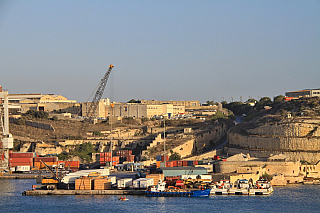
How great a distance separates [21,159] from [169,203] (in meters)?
31.8

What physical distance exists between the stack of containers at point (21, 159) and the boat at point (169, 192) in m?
26.7

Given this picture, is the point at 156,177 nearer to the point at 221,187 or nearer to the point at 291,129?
the point at 221,187

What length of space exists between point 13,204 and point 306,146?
34.4 m

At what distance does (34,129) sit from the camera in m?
91.4

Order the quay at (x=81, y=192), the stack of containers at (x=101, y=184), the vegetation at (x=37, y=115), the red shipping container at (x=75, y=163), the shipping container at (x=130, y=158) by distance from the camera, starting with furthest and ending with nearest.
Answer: the vegetation at (x=37, y=115)
the shipping container at (x=130, y=158)
the red shipping container at (x=75, y=163)
the stack of containers at (x=101, y=184)
the quay at (x=81, y=192)

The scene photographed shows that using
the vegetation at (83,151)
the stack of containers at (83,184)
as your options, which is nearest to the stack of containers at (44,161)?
the vegetation at (83,151)

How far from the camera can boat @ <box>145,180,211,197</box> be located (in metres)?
51.4

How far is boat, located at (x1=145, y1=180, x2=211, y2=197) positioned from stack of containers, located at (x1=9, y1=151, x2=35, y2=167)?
26.7 m

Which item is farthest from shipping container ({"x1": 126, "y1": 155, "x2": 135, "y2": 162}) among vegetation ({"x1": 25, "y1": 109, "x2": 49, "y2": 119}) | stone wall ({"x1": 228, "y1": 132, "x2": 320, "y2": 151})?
vegetation ({"x1": 25, "y1": 109, "x2": 49, "y2": 119})

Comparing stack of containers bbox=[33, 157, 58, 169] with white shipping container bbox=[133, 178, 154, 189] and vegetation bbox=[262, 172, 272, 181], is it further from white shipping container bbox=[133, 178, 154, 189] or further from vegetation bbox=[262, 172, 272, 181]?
vegetation bbox=[262, 172, 272, 181]

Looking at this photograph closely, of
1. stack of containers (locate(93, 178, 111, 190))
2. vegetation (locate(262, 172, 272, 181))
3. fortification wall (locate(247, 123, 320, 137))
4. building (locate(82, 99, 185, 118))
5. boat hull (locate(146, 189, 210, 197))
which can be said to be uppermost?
building (locate(82, 99, 185, 118))

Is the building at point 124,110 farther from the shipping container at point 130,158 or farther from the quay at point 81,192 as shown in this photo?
the quay at point 81,192

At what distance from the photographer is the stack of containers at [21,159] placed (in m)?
73.2

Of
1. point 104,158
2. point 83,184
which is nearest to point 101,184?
point 83,184
